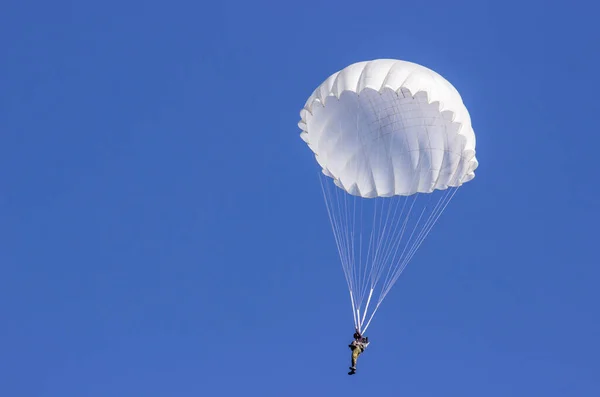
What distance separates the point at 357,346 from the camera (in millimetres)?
38375

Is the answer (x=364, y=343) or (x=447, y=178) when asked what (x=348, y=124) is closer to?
(x=447, y=178)

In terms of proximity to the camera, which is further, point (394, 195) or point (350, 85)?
point (394, 195)

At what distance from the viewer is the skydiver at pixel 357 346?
125 feet

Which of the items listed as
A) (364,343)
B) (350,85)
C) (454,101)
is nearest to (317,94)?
(350,85)

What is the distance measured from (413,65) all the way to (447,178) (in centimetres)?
395

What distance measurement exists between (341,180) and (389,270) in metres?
3.68

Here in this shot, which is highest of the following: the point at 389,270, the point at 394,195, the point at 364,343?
the point at 394,195

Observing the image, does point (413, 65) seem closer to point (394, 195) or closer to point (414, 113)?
point (414, 113)

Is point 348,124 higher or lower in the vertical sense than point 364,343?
higher

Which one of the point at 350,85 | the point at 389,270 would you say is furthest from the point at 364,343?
the point at 350,85

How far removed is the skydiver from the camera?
38.1 m

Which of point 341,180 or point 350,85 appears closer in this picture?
point 350,85

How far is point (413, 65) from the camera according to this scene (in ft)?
129

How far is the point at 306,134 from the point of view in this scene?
4144 cm
